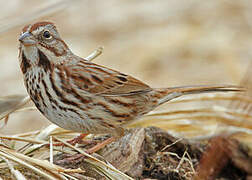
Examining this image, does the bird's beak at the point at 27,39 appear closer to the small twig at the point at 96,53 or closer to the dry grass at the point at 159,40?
the small twig at the point at 96,53

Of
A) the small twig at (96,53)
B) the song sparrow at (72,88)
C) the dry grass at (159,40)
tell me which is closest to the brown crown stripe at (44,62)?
the song sparrow at (72,88)

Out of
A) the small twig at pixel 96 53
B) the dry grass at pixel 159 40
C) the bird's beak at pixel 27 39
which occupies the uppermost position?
the bird's beak at pixel 27 39

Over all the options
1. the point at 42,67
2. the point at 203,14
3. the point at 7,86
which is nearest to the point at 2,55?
the point at 7,86

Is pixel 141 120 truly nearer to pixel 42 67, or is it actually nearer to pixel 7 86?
pixel 42 67

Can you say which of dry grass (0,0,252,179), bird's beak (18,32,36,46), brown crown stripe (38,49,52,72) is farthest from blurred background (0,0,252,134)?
bird's beak (18,32,36,46)

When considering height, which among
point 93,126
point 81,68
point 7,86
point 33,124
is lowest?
point 33,124

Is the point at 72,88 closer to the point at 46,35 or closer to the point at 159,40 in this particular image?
the point at 46,35

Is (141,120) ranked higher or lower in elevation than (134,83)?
lower
